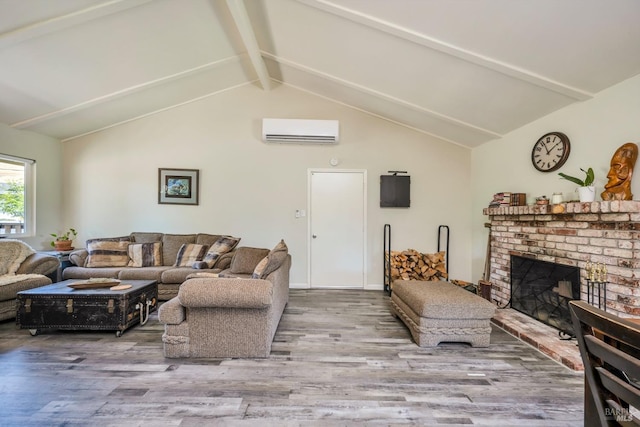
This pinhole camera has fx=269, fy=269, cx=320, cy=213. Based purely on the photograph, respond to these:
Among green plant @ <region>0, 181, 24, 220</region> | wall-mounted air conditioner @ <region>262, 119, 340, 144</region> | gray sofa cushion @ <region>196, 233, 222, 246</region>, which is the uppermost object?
wall-mounted air conditioner @ <region>262, 119, 340, 144</region>

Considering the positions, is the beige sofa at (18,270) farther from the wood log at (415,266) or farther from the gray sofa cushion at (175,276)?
the wood log at (415,266)

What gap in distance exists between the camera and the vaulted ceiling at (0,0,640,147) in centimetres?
206

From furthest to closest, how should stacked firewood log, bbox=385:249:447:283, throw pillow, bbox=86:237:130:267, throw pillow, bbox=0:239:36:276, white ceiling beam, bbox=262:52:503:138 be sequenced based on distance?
stacked firewood log, bbox=385:249:447:283 → throw pillow, bbox=86:237:130:267 → white ceiling beam, bbox=262:52:503:138 → throw pillow, bbox=0:239:36:276

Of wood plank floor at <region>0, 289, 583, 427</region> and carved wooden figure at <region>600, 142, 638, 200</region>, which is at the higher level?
carved wooden figure at <region>600, 142, 638, 200</region>

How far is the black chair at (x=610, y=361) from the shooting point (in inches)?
23.5

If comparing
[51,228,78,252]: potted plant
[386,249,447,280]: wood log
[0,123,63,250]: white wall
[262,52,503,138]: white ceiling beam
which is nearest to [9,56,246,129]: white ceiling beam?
[0,123,63,250]: white wall

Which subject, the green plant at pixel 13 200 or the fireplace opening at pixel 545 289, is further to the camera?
the green plant at pixel 13 200

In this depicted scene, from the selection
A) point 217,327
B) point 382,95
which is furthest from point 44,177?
point 382,95

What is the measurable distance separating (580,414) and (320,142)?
12.6 ft

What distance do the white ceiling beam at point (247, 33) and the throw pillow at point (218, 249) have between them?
2432 millimetres

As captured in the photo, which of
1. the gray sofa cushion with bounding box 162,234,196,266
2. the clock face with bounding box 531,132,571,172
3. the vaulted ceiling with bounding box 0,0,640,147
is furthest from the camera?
the gray sofa cushion with bounding box 162,234,196,266

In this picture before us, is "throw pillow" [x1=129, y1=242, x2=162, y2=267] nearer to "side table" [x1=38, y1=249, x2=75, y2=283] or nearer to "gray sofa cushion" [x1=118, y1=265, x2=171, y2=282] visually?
"gray sofa cushion" [x1=118, y1=265, x2=171, y2=282]

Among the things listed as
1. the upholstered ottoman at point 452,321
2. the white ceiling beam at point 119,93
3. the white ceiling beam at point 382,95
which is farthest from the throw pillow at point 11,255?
the upholstered ottoman at point 452,321

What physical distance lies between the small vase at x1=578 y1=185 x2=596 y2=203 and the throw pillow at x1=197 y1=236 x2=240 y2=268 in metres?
3.96
